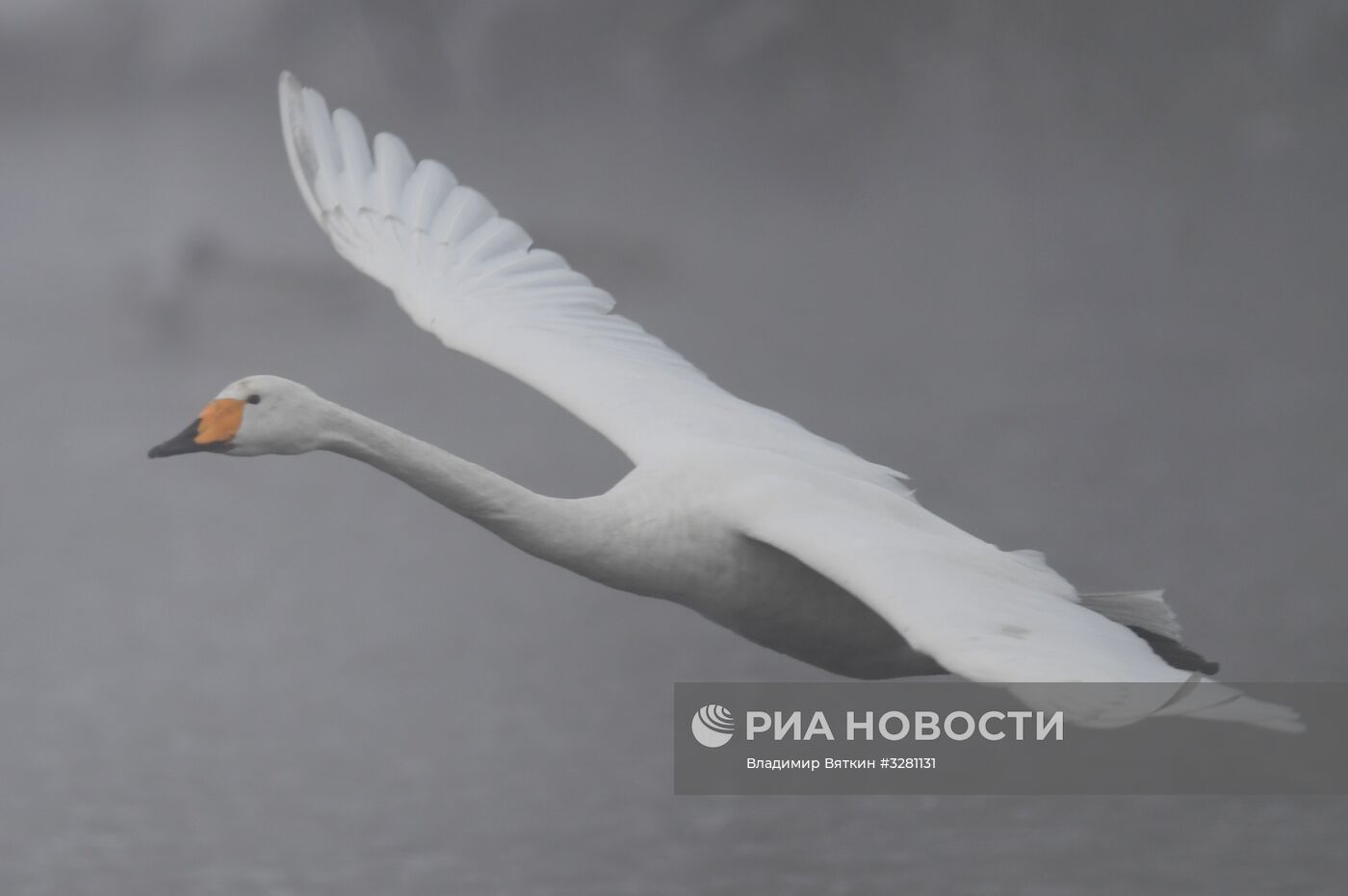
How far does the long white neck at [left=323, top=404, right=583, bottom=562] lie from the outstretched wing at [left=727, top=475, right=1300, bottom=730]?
49 centimetres

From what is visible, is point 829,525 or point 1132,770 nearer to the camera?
point 829,525

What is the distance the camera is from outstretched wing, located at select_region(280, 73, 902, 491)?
227 inches

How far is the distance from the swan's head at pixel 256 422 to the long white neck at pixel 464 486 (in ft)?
0.23

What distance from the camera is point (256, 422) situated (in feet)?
15.1

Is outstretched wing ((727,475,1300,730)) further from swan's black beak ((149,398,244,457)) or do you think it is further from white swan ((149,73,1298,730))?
swan's black beak ((149,398,244,457))

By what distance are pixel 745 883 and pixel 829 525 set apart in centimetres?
7265

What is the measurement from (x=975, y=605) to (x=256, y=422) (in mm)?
1907

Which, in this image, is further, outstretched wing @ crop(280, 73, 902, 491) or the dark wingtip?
outstretched wing @ crop(280, 73, 902, 491)

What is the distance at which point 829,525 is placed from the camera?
464cm

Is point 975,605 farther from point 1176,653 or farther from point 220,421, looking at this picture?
point 220,421

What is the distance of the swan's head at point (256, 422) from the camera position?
4.58m

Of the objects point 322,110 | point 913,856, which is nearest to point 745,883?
point 913,856

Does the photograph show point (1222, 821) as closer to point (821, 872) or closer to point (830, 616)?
point (821, 872)

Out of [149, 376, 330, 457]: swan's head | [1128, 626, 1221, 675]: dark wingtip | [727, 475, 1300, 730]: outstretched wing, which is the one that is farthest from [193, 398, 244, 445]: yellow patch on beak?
[1128, 626, 1221, 675]: dark wingtip
